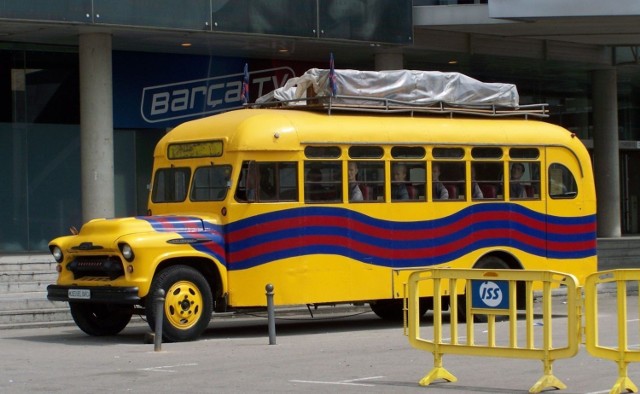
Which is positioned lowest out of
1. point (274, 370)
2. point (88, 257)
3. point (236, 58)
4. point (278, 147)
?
point (274, 370)

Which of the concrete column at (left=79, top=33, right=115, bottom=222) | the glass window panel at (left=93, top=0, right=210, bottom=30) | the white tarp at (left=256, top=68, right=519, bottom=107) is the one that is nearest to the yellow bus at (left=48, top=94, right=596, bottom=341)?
the white tarp at (left=256, top=68, right=519, bottom=107)

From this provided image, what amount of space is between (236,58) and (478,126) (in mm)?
12196

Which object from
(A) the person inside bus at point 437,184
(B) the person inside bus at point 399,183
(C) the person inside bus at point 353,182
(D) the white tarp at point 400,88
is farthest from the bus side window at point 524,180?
(C) the person inside bus at point 353,182

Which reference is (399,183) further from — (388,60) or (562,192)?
(388,60)

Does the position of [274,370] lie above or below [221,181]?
below

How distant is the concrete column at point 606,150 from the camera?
38.0 m

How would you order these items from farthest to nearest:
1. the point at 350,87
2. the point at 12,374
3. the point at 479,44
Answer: the point at 479,44 → the point at 350,87 → the point at 12,374

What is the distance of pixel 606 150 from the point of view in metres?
38.6

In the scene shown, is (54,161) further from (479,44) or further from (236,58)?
(479,44)

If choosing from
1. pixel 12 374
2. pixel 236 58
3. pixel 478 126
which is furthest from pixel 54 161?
pixel 12 374

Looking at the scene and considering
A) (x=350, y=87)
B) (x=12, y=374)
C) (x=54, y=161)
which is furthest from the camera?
(x=54, y=161)

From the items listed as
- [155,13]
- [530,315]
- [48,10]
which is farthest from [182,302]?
[155,13]

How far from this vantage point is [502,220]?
64.2 ft

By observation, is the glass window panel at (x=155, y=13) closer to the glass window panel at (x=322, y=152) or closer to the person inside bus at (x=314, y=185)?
the glass window panel at (x=322, y=152)
